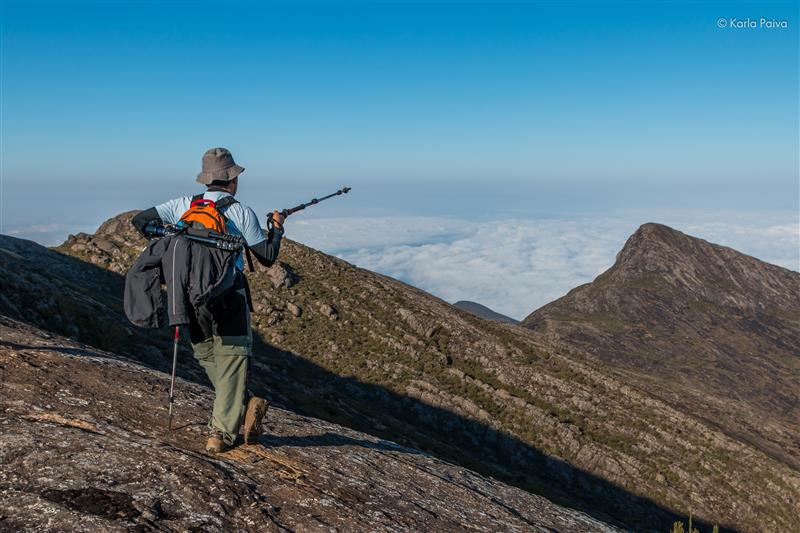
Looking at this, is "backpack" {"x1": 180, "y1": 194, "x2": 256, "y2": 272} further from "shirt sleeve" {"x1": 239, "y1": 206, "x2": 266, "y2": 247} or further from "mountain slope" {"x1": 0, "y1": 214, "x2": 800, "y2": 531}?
"mountain slope" {"x1": 0, "y1": 214, "x2": 800, "y2": 531}

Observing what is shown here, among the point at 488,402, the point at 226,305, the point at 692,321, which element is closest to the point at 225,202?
the point at 226,305

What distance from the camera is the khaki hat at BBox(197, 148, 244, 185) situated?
10.2 metres

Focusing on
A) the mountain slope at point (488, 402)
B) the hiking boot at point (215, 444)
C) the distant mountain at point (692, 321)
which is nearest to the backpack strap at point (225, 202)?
the hiking boot at point (215, 444)

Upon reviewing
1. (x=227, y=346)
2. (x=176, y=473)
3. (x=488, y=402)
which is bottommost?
(x=488, y=402)

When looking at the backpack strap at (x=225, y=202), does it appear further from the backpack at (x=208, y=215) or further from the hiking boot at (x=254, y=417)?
the hiking boot at (x=254, y=417)

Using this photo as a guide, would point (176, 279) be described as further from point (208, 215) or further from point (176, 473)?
point (176, 473)

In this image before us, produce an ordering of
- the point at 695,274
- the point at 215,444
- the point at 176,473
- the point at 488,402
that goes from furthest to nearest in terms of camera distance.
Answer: the point at 695,274
the point at 488,402
the point at 215,444
the point at 176,473

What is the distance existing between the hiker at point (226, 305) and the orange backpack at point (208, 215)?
0.9 inches

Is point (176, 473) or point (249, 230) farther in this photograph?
point (249, 230)

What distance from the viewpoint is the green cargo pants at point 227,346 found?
10070 millimetres

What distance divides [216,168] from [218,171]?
70mm

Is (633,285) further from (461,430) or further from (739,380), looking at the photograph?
(461,430)

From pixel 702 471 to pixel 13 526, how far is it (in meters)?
48.3

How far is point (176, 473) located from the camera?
936 cm
